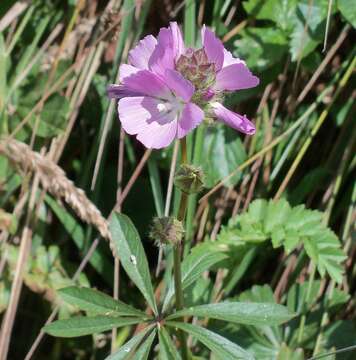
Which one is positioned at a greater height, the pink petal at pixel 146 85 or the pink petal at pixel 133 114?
the pink petal at pixel 146 85

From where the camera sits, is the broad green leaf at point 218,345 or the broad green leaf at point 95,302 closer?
the broad green leaf at point 218,345

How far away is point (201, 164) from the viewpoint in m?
2.13

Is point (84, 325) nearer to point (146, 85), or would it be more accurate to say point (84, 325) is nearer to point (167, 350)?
point (167, 350)

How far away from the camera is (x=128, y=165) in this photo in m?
2.45

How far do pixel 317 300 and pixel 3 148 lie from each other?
1013 mm

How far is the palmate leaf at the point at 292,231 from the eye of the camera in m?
1.84

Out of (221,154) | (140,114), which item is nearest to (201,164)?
(221,154)

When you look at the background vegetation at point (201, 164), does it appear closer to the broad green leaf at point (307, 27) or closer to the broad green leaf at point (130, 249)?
the broad green leaf at point (307, 27)

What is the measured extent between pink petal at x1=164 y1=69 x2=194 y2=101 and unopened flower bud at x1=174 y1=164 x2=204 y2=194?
0.47 feet

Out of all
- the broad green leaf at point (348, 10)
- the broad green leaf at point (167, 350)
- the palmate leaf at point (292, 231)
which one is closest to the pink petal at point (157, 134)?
the broad green leaf at point (167, 350)

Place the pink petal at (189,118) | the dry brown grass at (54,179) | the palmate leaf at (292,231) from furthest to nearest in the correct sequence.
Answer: the dry brown grass at (54,179), the palmate leaf at (292,231), the pink petal at (189,118)

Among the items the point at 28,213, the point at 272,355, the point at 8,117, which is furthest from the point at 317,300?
the point at 8,117

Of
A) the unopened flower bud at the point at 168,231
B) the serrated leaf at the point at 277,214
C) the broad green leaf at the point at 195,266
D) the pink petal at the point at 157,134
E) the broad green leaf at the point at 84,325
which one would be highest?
the pink petal at the point at 157,134

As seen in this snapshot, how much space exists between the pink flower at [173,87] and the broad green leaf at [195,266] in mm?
428
